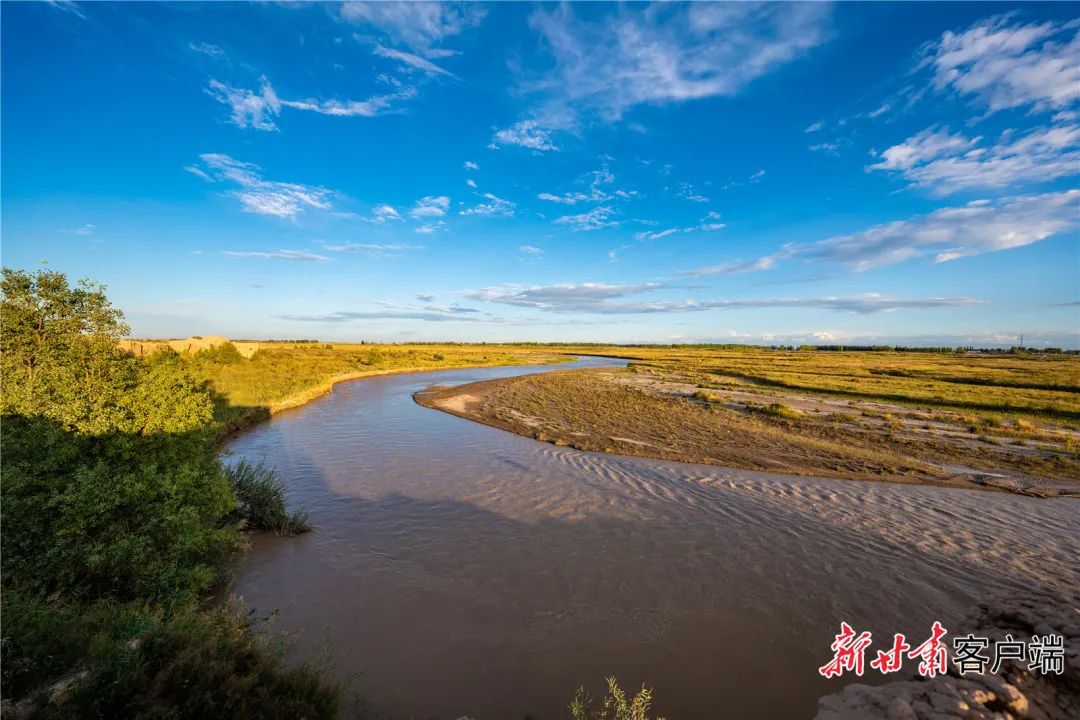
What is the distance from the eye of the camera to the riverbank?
16.2 metres

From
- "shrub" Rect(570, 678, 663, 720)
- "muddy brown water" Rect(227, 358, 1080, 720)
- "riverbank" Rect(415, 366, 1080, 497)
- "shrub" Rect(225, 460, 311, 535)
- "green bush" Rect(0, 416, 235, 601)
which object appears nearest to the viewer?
"shrub" Rect(570, 678, 663, 720)

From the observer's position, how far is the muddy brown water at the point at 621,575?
6.11 m

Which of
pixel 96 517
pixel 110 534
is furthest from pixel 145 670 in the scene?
pixel 96 517

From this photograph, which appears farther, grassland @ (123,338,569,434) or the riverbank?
grassland @ (123,338,569,434)

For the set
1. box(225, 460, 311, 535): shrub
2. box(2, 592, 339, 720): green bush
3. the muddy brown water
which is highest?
box(2, 592, 339, 720): green bush

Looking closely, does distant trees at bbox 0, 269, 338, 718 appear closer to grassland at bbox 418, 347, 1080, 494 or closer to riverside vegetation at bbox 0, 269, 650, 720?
riverside vegetation at bbox 0, 269, 650, 720

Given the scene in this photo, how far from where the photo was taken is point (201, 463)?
822 centimetres

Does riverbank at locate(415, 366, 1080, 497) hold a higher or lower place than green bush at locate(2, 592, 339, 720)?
lower

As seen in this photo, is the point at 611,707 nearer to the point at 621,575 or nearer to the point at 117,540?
the point at 621,575

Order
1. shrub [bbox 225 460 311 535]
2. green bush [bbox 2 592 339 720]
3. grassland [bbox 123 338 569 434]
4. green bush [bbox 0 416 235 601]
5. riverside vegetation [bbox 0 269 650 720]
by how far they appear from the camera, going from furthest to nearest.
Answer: grassland [bbox 123 338 569 434] → shrub [bbox 225 460 311 535] → green bush [bbox 0 416 235 601] → riverside vegetation [bbox 0 269 650 720] → green bush [bbox 2 592 339 720]

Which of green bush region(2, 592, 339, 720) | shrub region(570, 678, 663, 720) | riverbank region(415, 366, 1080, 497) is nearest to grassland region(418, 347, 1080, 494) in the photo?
riverbank region(415, 366, 1080, 497)

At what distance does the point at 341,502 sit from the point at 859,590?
499 inches

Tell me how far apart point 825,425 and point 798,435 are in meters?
4.15

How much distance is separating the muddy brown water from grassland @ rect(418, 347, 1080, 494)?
9.20 ft
